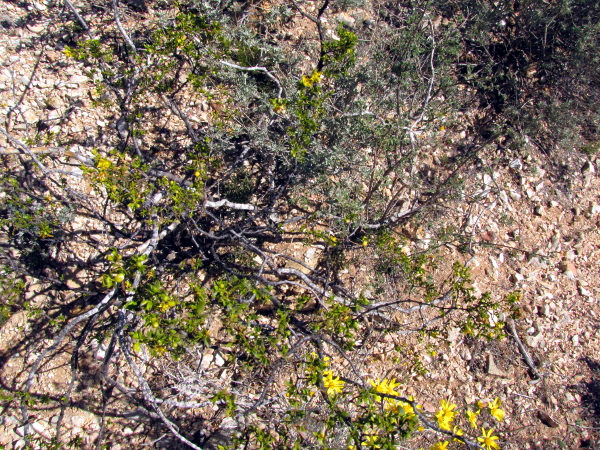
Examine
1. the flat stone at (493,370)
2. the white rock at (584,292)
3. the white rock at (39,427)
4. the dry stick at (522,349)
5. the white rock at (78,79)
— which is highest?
the white rock at (78,79)

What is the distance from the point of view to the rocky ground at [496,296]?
2.95 metres

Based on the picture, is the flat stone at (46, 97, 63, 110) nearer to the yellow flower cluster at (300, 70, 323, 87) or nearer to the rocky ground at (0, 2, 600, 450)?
the rocky ground at (0, 2, 600, 450)

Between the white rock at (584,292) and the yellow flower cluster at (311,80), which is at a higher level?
the yellow flower cluster at (311,80)

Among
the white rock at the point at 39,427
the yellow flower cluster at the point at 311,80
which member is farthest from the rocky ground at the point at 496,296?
the yellow flower cluster at the point at 311,80

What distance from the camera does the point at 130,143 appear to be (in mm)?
3707

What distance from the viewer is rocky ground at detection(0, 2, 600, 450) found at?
2.95 m

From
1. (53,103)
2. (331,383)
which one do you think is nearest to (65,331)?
(331,383)

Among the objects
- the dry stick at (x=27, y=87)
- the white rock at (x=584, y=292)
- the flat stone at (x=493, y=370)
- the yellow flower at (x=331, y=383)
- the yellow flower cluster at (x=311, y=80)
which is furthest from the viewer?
the white rock at (x=584, y=292)

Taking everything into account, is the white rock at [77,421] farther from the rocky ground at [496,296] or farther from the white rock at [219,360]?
the white rock at [219,360]

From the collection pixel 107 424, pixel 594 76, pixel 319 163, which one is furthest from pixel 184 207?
pixel 594 76

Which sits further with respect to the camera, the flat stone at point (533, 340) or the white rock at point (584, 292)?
the white rock at point (584, 292)

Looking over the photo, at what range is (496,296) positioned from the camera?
3689 millimetres

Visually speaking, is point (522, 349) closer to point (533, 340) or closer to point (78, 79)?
point (533, 340)

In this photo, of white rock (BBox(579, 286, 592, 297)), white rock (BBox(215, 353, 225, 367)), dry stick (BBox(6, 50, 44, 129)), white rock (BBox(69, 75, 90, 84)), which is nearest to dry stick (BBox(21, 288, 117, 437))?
white rock (BBox(215, 353, 225, 367))
